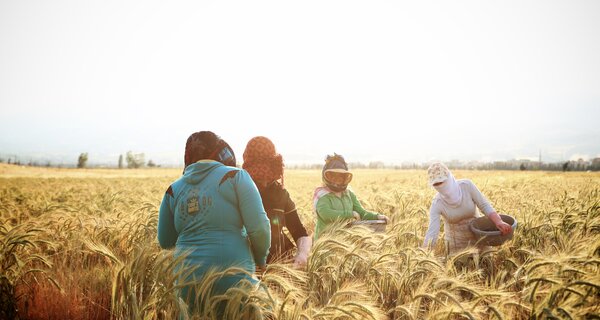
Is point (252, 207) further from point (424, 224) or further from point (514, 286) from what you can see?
point (424, 224)

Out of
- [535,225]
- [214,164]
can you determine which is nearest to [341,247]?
[214,164]

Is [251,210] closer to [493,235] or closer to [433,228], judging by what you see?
[433,228]

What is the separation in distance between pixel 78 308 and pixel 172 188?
117 centimetres

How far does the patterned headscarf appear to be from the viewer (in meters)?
3.78

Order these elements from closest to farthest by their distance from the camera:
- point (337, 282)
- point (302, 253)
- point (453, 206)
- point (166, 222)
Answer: point (337, 282) < point (166, 222) < point (302, 253) < point (453, 206)

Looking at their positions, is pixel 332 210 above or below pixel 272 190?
below

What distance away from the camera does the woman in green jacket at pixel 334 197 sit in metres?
4.98

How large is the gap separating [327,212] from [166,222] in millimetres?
2551

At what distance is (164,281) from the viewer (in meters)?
2.09

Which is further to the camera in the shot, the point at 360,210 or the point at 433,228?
the point at 360,210

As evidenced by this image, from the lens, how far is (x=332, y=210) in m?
4.95

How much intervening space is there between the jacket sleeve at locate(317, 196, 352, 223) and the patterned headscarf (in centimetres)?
135

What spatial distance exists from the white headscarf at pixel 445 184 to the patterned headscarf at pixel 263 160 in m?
1.91

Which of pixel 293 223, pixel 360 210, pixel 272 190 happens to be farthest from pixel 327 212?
pixel 272 190
